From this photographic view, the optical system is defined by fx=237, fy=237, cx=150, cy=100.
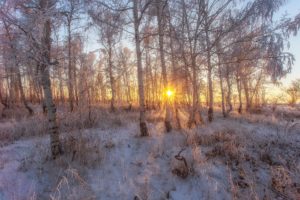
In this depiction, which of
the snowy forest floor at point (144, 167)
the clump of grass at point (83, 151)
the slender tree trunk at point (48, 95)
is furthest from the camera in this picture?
the clump of grass at point (83, 151)

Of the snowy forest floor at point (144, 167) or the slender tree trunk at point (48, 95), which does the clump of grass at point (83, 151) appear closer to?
the snowy forest floor at point (144, 167)

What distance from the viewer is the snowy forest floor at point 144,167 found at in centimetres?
553

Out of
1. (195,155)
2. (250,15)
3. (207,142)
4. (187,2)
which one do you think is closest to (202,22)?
(187,2)

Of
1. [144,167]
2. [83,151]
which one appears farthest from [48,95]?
[144,167]

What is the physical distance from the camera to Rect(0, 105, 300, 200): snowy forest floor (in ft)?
18.1

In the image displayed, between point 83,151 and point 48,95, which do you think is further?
point 83,151

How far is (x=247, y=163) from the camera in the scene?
7.21 meters

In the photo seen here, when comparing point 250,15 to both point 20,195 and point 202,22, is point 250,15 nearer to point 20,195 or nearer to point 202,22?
point 202,22

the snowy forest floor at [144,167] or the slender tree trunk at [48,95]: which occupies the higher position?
the slender tree trunk at [48,95]

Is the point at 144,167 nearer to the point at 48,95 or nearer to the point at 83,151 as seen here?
the point at 83,151

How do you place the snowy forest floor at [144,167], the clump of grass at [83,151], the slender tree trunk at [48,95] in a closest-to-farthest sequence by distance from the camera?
1. the snowy forest floor at [144,167]
2. the slender tree trunk at [48,95]
3. the clump of grass at [83,151]

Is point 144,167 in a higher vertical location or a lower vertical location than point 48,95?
lower

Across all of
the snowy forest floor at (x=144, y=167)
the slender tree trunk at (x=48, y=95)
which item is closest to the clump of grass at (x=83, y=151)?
the snowy forest floor at (x=144, y=167)

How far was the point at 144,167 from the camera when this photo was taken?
6.65 m
